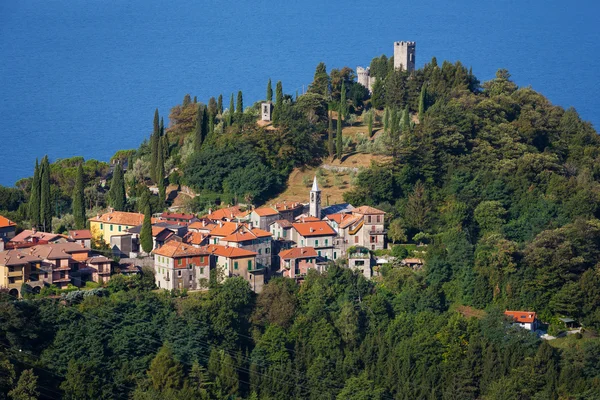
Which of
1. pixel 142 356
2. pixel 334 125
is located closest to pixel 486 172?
pixel 334 125

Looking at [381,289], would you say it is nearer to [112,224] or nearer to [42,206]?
[112,224]

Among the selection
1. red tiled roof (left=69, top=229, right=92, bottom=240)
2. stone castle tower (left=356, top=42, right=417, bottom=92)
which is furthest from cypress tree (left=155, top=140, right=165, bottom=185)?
stone castle tower (left=356, top=42, right=417, bottom=92)

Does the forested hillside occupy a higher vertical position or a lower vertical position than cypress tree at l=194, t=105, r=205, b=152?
lower

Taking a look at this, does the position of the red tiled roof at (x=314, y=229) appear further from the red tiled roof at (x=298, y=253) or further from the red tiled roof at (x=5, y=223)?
the red tiled roof at (x=5, y=223)

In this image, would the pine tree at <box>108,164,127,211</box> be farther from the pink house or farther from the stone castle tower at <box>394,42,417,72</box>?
the stone castle tower at <box>394,42,417,72</box>

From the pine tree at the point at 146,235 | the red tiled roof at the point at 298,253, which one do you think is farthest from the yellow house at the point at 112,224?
the red tiled roof at the point at 298,253

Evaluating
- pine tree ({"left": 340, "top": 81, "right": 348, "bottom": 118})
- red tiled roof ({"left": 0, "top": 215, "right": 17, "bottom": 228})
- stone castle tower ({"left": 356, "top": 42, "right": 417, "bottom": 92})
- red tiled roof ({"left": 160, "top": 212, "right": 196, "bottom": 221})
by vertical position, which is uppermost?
stone castle tower ({"left": 356, "top": 42, "right": 417, "bottom": 92})

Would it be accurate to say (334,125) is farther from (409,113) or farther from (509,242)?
(509,242)
